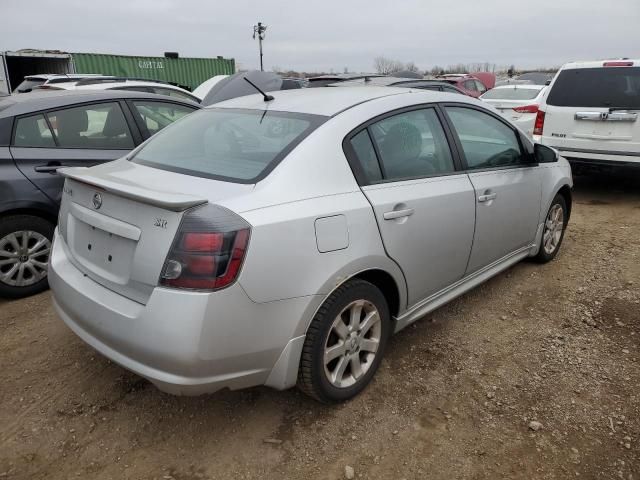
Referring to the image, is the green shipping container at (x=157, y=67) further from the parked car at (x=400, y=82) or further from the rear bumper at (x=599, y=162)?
the rear bumper at (x=599, y=162)

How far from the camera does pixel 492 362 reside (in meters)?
3.07

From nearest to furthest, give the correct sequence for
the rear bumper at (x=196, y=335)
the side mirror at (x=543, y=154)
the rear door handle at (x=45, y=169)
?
the rear bumper at (x=196, y=335), the rear door handle at (x=45, y=169), the side mirror at (x=543, y=154)

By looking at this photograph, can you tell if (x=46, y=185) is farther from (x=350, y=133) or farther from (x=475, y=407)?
(x=475, y=407)

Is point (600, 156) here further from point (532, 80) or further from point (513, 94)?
point (532, 80)

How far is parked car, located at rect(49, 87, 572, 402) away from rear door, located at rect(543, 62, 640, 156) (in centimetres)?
398

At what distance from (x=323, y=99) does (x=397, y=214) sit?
2.73 ft

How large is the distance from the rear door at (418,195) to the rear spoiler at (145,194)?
902 mm

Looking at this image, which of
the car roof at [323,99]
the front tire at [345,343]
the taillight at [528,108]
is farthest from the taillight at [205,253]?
the taillight at [528,108]

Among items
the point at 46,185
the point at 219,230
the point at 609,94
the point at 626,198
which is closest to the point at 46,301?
the point at 46,185

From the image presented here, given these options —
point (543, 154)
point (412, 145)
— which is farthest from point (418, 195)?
point (543, 154)

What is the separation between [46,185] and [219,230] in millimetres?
2543

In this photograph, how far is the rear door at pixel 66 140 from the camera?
152 inches

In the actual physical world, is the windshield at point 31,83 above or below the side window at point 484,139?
above

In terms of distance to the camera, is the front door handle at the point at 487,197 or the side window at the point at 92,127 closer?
the front door handle at the point at 487,197
